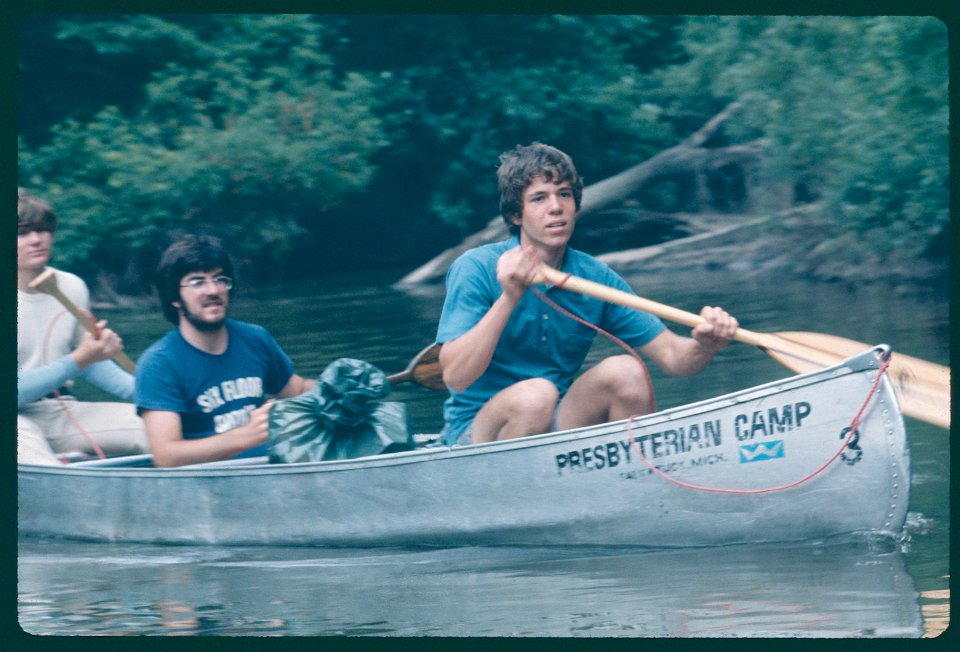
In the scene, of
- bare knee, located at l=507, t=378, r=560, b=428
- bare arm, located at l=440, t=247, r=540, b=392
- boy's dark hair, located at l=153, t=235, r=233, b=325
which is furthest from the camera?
boy's dark hair, located at l=153, t=235, r=233, b=325

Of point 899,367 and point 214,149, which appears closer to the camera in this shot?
point 899,367

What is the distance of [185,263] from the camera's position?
4176 mm

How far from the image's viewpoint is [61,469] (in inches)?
185

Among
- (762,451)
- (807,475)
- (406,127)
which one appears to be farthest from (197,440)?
(406,127)

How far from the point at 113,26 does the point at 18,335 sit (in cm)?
918

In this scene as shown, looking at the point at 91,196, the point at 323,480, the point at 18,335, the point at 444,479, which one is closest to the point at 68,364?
the point at 18,335

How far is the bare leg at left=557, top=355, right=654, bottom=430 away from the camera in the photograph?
13.0 feet

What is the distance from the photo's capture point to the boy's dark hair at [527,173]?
3898mm

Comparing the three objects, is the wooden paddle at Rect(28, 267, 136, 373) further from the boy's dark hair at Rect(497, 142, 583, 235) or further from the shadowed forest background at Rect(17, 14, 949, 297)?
the shadowed forest background at Rect(17, 14, 949, 297)

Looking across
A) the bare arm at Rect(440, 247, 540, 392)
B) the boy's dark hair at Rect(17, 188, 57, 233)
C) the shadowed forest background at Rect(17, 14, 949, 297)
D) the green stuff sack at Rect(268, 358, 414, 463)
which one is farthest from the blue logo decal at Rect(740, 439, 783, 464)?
the shadowed forest background at Rect(17, 14, 949, 297)

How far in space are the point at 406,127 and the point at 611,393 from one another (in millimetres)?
10964

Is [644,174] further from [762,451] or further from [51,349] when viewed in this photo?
[762,451]

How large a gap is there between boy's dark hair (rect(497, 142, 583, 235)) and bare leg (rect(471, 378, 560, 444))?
0.48 metres

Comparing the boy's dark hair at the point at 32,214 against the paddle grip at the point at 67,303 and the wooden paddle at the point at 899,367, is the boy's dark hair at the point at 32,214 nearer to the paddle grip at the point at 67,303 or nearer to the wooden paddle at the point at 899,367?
the paddle grip at the point at 67,303
